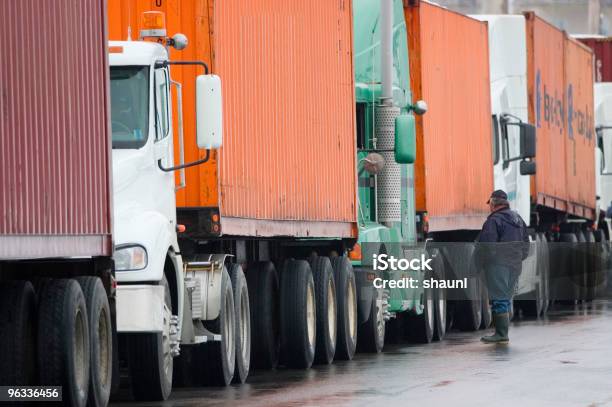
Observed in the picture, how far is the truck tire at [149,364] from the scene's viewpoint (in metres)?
14.4

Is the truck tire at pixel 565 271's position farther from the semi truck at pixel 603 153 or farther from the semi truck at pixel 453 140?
the semi truck at pixel 453 140

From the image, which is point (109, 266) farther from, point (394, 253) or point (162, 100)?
point (394, 253)

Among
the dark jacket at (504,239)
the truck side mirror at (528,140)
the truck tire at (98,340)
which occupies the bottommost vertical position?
the truck tire at (98,340)

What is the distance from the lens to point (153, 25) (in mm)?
15328

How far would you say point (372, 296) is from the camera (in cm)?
2161

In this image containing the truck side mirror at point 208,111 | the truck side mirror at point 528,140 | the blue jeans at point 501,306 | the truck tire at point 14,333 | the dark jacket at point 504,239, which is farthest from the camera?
the truck side mirror at point 528,140

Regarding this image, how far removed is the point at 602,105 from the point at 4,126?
103 ft

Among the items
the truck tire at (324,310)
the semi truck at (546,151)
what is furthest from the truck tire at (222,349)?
the semi truck at (546,151)

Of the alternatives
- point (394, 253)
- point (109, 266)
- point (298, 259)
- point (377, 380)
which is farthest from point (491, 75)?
point (109, 266)

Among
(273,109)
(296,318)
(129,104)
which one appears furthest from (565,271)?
(129,104)

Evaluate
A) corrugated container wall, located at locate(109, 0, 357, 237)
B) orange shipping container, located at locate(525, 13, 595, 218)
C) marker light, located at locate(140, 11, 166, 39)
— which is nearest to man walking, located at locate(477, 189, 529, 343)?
corrugated container wall, located at locate(109, 0, 357, 237)

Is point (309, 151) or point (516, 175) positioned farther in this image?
point (516, 175)

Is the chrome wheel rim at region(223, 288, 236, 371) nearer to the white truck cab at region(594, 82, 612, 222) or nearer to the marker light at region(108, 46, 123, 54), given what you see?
the marker light at region(108, 46, 123, 54)

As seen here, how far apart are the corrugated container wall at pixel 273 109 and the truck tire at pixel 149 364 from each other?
1.67 metres
